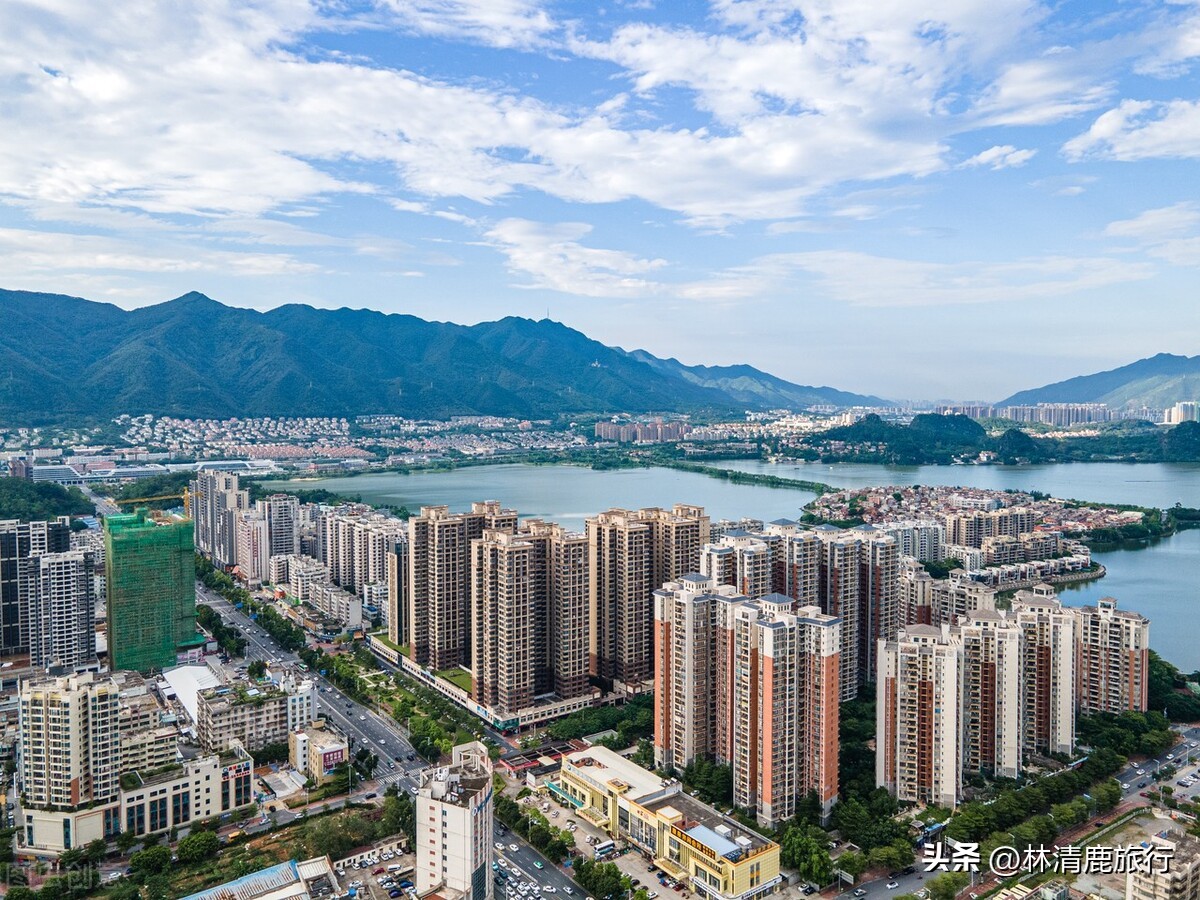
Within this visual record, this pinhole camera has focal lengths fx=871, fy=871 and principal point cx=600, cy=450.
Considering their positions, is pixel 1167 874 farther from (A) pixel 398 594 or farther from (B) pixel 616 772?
(A) pixel 398 594

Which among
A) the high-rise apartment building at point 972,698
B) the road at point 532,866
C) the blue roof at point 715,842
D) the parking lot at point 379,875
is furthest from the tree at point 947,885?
the parking lot at point 379,875

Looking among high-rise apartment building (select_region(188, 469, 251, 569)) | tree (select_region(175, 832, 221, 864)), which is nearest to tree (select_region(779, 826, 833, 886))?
tree (select_region(175, 832, 221, 864))

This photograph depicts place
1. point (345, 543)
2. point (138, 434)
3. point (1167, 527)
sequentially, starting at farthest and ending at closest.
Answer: point (138, 434) < point (1167, 527) < point (345, 543)

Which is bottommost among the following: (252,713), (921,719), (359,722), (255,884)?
(359,722)

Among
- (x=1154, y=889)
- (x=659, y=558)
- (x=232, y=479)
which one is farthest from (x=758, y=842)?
(x=232, y=479)

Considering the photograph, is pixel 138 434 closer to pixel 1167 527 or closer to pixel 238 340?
pixel 238 340

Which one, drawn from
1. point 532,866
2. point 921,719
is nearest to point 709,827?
point 532,866
